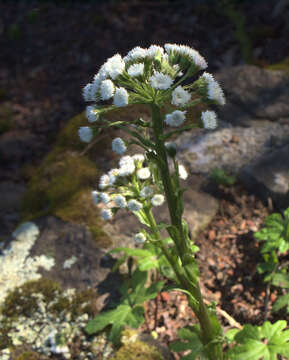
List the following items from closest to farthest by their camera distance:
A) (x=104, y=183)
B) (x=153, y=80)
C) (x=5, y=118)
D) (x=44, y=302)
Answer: (x=153, y=80), (x=104, y=183), (x=44, y=302), (x=5, y=118)

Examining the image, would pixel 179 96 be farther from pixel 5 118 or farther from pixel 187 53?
pixel 5 118

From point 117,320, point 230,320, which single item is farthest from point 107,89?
point 230,320

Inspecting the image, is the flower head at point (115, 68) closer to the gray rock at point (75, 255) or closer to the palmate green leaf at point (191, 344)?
the palmate green leaf at point (191, 344)

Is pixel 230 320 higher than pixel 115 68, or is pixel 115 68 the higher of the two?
pixel 115 68

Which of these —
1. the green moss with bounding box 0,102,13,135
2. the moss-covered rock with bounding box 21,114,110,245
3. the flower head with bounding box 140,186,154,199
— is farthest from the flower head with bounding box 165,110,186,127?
the green moss with bounding box 0,102,13,135

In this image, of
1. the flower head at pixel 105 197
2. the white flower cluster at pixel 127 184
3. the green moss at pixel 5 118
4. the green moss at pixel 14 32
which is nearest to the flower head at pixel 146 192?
the white flower cluster at pixel 127 184

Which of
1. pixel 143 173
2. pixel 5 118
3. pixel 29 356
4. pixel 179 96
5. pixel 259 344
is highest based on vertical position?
pixel 179 96

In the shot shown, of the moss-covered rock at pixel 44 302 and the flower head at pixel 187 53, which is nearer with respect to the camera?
the flower head at pixel 187 53

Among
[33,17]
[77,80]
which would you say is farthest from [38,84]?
[33,17]
